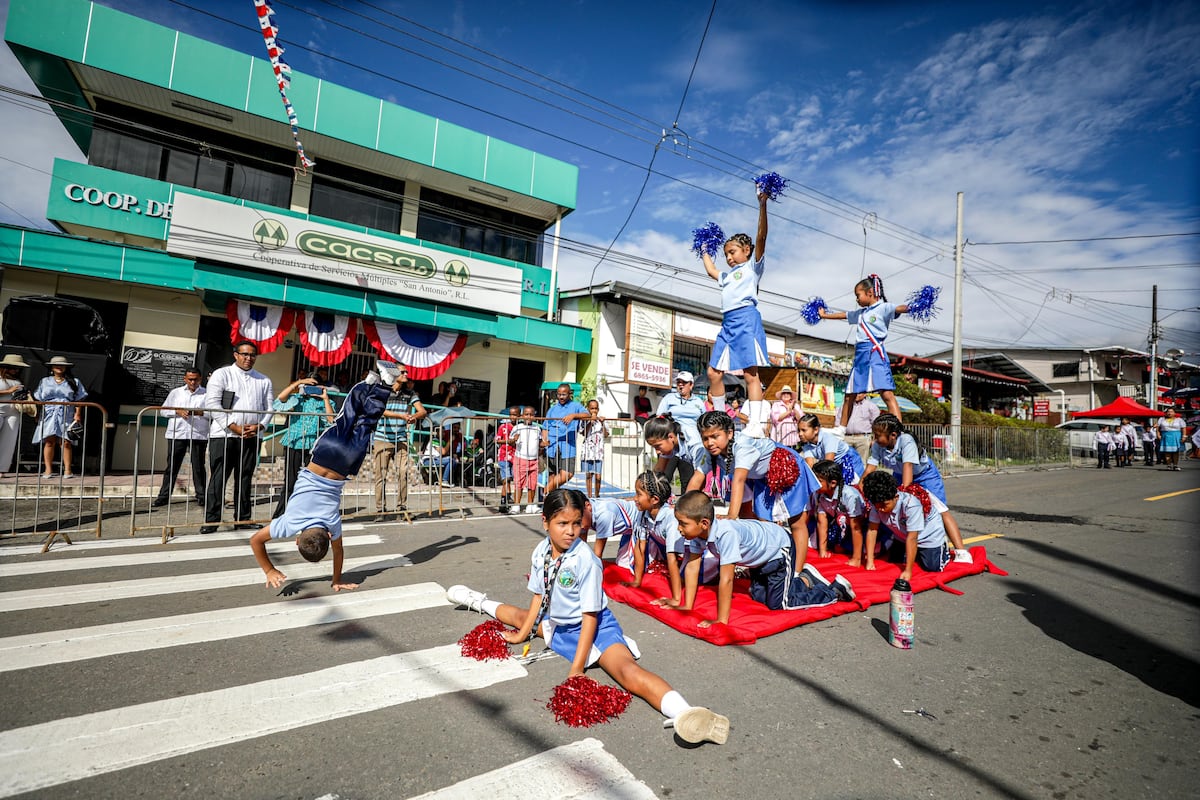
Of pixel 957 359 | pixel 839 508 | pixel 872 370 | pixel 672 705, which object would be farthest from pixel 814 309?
pixel 957 359

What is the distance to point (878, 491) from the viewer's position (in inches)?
210

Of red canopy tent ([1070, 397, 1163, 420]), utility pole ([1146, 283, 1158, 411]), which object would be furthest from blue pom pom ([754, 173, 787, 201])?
utility pole ([1146, 283, 1158, 411])

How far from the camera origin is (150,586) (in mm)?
4512

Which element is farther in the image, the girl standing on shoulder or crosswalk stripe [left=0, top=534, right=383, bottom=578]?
the girl standing on shoulder

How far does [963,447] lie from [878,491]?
16468mm

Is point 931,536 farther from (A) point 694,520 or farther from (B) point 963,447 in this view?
(B) point 963,447

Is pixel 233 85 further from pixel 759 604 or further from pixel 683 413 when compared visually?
pixel 759 604

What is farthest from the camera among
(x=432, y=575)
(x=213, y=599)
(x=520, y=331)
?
(x=520, y=331)

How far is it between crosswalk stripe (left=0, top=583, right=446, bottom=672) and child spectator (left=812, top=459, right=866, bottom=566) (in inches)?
153

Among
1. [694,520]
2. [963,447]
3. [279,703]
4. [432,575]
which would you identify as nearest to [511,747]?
[279,703]

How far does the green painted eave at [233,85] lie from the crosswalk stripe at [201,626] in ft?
41.2

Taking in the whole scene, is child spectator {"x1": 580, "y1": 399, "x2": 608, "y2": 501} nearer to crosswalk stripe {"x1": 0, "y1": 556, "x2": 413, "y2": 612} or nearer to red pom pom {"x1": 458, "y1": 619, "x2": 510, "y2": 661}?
crosswalk stripe {"x1": 0, "y1": 556, "x2": 413, "y2": 612}

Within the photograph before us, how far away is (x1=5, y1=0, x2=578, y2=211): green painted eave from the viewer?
1077cm

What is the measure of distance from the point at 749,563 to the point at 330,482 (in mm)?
3402
